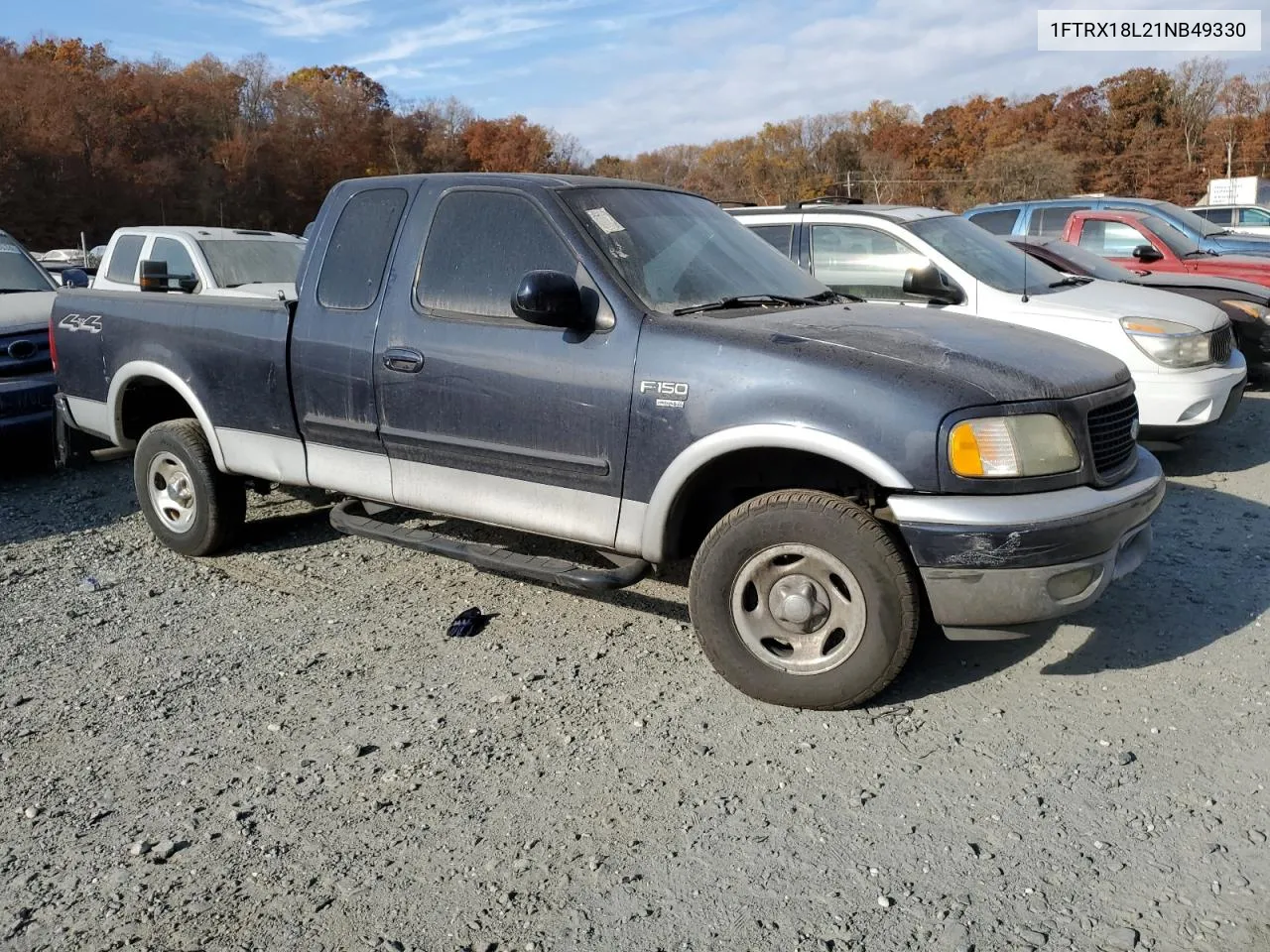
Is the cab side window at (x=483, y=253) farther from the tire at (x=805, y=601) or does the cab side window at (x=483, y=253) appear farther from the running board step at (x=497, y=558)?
the tire at (x=805, y=601)

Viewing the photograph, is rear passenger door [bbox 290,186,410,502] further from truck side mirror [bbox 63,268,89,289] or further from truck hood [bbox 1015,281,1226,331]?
truck side mirror [bbox 63,268,89,289]

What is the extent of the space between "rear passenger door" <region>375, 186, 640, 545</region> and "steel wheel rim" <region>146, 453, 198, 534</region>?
1.68 meters

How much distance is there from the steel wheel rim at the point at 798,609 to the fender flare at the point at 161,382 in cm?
298

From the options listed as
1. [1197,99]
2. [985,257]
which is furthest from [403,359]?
[1197,99]

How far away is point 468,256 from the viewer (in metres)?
4.51

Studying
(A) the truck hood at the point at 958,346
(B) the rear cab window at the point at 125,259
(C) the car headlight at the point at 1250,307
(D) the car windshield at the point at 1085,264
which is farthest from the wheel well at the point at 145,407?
(C) the car headlight at the point at 1250,307

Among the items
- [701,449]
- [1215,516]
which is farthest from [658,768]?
[1215,516]

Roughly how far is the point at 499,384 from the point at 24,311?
5.77 metres

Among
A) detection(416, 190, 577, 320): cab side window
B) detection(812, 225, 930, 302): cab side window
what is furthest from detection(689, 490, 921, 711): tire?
detection(812, 225, 930, 302): cab side window

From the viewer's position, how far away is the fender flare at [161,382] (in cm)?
537

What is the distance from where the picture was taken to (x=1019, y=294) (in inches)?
286

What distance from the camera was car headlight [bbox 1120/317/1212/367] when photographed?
6.72 metres

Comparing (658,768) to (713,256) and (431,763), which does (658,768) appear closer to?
(431,763)

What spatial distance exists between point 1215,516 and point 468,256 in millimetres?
4333
